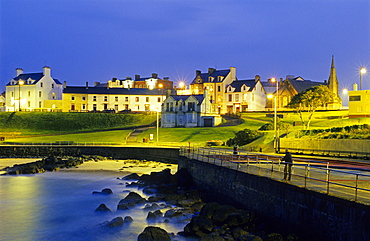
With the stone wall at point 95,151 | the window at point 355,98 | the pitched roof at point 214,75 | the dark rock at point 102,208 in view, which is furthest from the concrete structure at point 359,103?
the pitched roof at point 214,75

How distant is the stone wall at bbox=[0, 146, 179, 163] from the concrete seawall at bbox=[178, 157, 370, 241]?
100 ft

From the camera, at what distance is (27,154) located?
68.9 m

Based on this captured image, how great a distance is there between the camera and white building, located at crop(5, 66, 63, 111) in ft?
390

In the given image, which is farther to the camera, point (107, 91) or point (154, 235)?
point (107, 91)

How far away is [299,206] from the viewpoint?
17.6 metres

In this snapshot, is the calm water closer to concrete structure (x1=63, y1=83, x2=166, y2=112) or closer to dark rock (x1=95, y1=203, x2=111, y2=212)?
dark rock (x1=95, y1=203, x2=111, y2=212)

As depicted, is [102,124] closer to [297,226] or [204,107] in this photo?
[204,107]

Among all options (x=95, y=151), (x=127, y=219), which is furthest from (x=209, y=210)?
(x=95, y=151)

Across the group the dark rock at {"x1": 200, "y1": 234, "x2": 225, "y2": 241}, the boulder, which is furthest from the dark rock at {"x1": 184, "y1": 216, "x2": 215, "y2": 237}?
the boulder

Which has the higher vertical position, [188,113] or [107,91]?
[107,91]

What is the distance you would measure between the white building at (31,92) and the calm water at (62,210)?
79.9 meters

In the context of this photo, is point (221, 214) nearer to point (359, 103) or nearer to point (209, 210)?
point (209, 210)

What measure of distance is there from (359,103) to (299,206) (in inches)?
2014

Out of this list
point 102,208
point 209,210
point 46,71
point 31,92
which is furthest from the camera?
point 46,71
